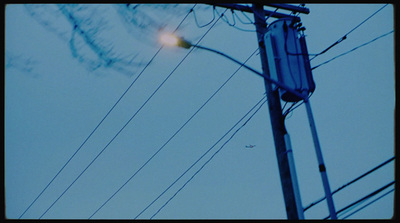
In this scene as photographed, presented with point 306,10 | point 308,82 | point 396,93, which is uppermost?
point 306,10

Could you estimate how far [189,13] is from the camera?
9836 mm

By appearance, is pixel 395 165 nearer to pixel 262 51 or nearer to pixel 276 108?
pixel 276 108

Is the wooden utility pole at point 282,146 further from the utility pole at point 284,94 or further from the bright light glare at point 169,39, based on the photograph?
the bright light glare at point 169,39

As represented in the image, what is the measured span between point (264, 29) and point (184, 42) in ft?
7.04

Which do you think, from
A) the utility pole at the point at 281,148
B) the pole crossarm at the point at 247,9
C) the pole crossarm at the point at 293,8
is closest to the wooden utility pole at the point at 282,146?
the utility pole at the point at 281,148

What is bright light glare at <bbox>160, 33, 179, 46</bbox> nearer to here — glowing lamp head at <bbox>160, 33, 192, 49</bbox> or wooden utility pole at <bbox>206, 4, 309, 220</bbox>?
glowing lamp head at <bbox>160, 33, 192, 49</bbox>

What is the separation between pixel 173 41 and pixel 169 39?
0.34ft

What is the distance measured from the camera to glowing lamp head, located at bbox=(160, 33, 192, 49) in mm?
6723

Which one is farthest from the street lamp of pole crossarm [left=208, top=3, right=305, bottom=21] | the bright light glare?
pole crossarm [left=208, top=3, right=305, bottom=21]

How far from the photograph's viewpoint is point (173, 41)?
22.4 feet

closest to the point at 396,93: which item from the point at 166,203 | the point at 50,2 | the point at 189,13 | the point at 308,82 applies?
the point at 308,82

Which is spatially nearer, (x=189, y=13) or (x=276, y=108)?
(x=276, y=108)

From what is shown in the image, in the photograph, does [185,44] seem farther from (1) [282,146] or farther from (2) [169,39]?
(1) [282,146]

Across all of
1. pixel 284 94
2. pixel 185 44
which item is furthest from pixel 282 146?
pixel 185 44
